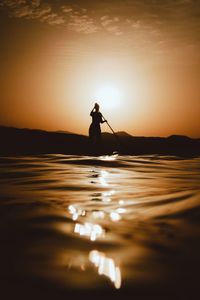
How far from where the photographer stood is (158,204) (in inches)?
121

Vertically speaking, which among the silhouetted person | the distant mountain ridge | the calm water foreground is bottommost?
the calm water foreground

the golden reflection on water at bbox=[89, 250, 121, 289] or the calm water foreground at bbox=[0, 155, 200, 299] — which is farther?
A: the golden reflection on water at bbox=[89, 250, 121, 289]

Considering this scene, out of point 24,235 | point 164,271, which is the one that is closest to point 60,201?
point 24,235

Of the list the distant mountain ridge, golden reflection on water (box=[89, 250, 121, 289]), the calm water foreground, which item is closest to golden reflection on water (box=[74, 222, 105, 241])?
the calm water foreground

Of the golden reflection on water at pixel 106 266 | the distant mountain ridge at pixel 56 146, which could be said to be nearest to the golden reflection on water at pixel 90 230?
the golden reflection on water at pixel 106 266

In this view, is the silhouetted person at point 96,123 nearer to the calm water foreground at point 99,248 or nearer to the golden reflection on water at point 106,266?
the calm water foreground at point 99,248

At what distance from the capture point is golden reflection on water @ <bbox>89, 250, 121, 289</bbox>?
1438 mm

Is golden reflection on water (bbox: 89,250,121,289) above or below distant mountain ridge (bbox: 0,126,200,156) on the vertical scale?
below

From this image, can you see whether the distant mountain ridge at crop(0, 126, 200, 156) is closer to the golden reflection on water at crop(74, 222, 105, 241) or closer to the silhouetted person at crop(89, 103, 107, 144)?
the silhouetted person at crop(89, 103, 107, 144)

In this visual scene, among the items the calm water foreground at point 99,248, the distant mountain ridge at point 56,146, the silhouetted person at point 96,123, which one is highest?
the silhouetted person at point 96,123

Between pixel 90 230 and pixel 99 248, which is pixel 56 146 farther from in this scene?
pixel 99 248

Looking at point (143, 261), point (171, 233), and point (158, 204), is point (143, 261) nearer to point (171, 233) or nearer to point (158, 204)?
point (171, 233)

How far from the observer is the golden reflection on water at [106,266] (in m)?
1.44

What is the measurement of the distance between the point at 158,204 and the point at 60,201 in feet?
3.35
